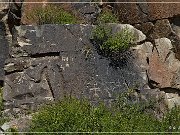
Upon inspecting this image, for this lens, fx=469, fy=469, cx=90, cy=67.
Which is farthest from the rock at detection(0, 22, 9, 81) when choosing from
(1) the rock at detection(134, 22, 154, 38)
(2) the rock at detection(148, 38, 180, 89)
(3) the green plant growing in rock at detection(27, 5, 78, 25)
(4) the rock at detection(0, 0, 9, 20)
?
(2) the rock at detection(148, 38, 180, 89)

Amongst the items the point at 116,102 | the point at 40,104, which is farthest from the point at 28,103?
the point at 116,102

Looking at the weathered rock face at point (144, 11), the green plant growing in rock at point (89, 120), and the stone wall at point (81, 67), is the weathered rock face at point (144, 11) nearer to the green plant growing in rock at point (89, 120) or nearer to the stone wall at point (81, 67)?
the stone wall at point (81, 67)

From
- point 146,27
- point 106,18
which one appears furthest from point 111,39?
point 146,27

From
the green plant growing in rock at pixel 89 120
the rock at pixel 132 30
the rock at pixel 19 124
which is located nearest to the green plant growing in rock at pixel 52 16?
the rock at pixel 132 30

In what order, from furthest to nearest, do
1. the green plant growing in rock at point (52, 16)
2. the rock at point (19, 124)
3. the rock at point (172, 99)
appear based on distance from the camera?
1. the green plant growing in rock at point (52, 16)
2. the rock at point (172, 99)
3. the rock at point (19, 124)

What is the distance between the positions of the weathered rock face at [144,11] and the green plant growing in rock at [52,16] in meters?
0.97

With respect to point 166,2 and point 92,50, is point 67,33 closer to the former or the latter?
point 92,50

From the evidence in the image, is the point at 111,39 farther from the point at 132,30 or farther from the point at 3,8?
the point at 3,8

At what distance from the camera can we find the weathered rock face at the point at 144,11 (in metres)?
8.95

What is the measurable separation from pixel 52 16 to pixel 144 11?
1.80m

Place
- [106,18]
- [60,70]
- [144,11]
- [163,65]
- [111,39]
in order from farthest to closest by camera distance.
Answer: [144,11]
[106,18]
[163,65]
[111,39]
[60,70]

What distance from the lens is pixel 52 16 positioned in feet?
29.7

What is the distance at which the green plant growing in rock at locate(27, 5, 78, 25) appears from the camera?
9.03m

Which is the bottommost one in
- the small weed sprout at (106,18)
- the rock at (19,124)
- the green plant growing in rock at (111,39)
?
the rock at (19,124)
